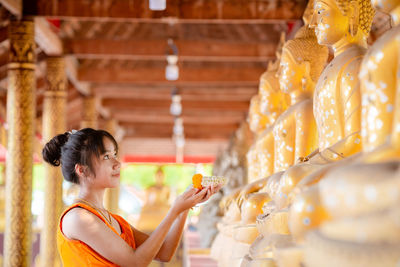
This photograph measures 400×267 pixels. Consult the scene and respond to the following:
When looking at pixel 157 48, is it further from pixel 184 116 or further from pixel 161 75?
pixel 184 116

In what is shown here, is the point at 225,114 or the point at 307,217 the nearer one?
the point at 307,217

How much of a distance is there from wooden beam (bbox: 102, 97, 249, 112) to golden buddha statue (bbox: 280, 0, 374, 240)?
9612 mm

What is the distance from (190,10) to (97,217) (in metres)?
4.08

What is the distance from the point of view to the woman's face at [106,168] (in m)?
2.22

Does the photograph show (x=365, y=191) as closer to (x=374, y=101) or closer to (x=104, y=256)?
(x=374, y=101)

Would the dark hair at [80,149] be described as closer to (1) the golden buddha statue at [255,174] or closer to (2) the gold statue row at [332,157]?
(2) the gold statue row at [332,157]

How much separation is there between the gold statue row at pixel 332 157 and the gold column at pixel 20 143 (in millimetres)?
2276

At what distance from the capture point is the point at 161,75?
29.8 feet

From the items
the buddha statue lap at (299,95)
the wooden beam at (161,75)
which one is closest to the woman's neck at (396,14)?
the buddha statue lap at (299,95)

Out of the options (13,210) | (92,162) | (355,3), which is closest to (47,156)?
(92,162)

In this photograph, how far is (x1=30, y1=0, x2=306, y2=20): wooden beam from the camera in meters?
5.83

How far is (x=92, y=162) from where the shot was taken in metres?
2.22

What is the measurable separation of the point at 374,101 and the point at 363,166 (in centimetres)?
44

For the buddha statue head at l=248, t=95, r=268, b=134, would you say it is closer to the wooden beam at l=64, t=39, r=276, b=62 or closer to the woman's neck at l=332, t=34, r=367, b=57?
the woman's neck at l=332, t=34, r=367, b=57
